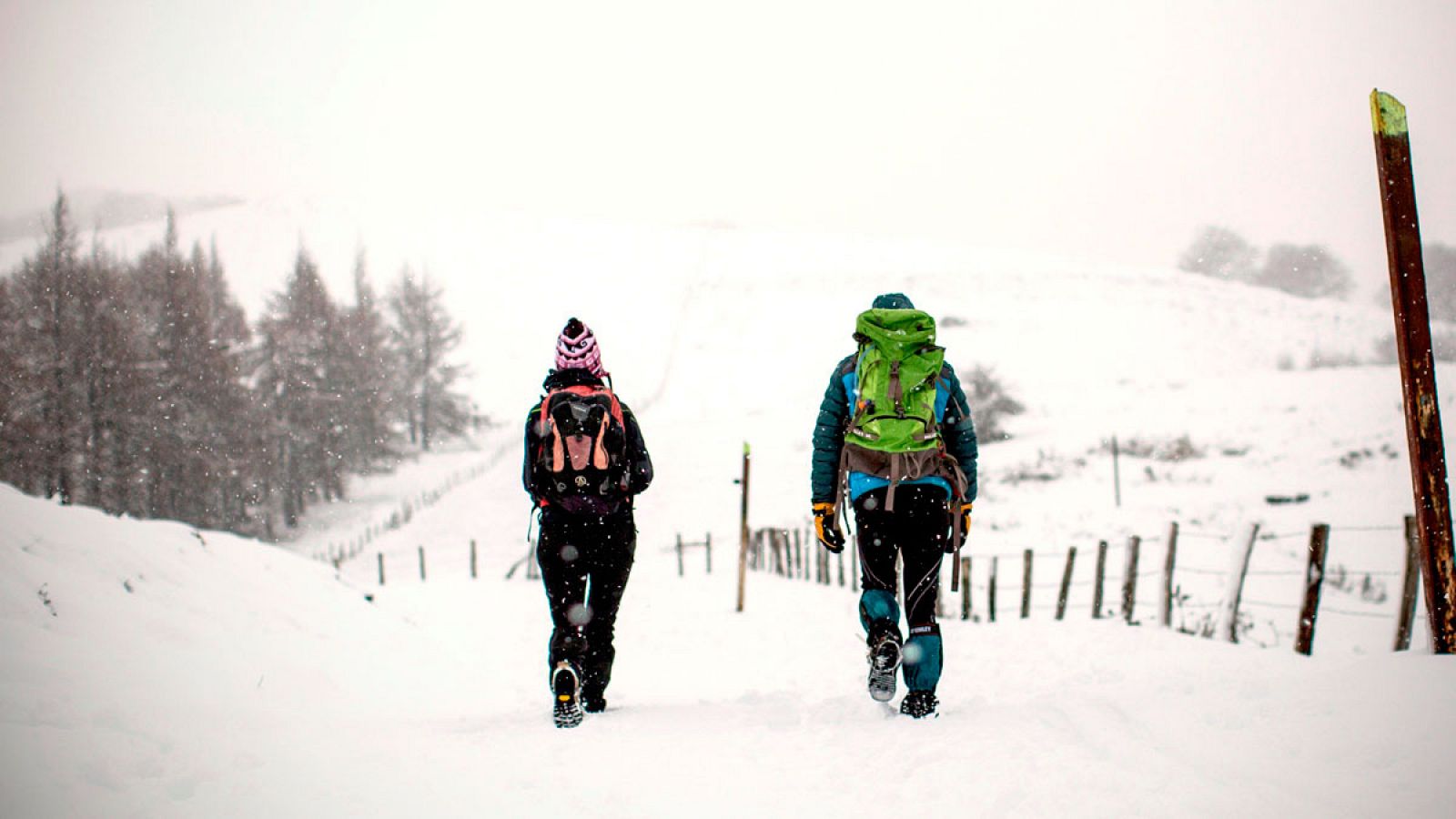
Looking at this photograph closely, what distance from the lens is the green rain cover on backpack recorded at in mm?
3688

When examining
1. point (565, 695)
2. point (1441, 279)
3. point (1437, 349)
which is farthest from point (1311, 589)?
point (1441, 279)

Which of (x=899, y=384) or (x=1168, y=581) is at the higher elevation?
(x=899, y=384)

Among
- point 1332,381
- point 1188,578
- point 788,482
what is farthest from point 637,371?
point 1188,578

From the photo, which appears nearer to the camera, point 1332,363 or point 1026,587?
point 1026,587

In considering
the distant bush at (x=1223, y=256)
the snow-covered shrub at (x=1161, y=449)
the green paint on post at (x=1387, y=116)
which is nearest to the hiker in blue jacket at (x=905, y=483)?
the green paint on post at (x=1387, y=116)

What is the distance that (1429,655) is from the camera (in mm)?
3559

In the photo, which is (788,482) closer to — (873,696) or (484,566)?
(484,566)

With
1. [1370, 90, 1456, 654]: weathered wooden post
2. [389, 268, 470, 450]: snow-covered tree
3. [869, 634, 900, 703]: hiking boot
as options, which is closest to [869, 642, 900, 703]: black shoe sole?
[869, 634, 900, 703]: hiking boot

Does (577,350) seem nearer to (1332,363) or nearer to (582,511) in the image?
(582,511)

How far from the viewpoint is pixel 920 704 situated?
11.9 ft

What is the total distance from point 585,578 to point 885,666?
156 cm

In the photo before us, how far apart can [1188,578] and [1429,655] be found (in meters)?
10.4

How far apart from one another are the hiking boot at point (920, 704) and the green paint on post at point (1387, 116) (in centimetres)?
343

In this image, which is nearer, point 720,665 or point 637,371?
point 720,665
